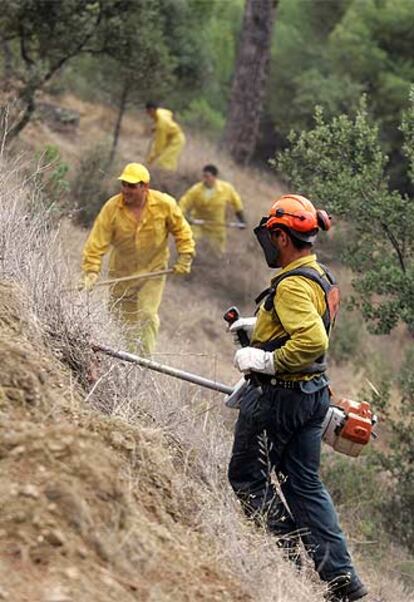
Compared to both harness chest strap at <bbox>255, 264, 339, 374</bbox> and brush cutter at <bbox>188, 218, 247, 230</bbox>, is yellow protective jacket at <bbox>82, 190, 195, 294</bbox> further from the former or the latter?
brush cutter at <bbox>188, 218, 247, 230</bbox>

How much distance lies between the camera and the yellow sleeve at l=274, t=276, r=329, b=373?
208 inches

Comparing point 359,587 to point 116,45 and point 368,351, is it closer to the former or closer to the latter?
point 368,351

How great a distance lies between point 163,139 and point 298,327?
38.6 ft

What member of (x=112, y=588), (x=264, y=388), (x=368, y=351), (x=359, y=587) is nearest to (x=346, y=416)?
(x=264, y=388)

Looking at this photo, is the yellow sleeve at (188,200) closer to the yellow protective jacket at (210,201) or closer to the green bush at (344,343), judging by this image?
the yellow protective jacket at (210,201)

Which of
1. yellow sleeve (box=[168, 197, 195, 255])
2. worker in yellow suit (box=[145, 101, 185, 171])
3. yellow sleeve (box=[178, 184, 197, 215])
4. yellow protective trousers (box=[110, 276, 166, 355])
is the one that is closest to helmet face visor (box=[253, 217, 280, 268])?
yellow protective trousers (box=[110, 276, 166, 355])

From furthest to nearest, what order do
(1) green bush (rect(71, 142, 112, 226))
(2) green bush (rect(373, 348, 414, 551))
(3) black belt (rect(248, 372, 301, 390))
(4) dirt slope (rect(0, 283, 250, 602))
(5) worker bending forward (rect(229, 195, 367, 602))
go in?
(1) green bush (rect(71, 142, 112, 226))
(2) green bush (rect(373, 348, 414, 551))
(3) black belt (rect(248, 372, 301, 390))
(5) worker bending forward (rect(229, 195, 367, 602))
(4) dirt slope (rect(0, 283, 250, 602))

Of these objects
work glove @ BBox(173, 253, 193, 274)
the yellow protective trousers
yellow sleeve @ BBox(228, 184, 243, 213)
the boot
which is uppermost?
work glove @ BBox(173, 253, 193, 274)

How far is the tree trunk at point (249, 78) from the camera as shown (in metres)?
18.8

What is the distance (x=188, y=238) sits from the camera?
8891 mm

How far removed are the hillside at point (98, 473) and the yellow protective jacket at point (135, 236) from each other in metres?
1.26

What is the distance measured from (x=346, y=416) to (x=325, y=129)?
3716mm

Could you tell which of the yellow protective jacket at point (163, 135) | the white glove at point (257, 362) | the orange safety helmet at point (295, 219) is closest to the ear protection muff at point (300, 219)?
the orange safety helmet at point (295, 219)

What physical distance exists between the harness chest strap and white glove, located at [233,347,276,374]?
0.14 metres
